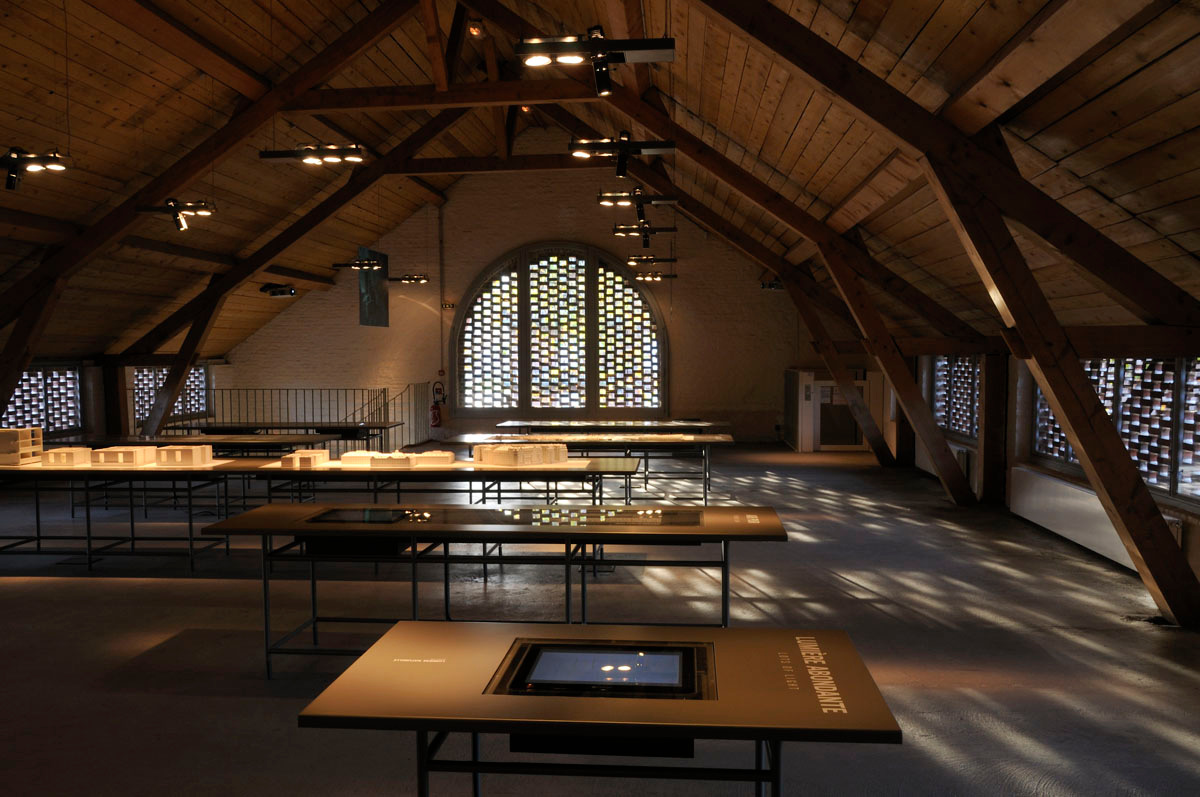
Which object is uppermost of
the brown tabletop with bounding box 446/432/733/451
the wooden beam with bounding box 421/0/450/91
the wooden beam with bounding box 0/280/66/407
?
the wooden beam with bounding box 421/0/450/91

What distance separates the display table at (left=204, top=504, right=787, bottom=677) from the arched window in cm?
1328

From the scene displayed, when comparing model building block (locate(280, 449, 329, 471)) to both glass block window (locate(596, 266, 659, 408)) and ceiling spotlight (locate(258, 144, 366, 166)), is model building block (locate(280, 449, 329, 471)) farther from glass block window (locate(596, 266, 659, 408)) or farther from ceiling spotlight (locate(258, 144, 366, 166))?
glass block window (locate(596, 266, 659, 408))

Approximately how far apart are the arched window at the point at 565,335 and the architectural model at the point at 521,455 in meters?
11.1

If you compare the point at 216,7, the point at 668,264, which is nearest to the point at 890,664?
the point at 216,7

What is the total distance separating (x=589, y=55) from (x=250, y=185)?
32.6 ft

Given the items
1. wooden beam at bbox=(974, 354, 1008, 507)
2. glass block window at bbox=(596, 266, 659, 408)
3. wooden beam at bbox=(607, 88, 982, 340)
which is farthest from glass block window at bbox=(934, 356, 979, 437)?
glass block window at bbox=(596, 266, 659, 408)

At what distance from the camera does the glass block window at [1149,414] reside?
299 inches

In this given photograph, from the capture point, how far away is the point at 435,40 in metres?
9.94

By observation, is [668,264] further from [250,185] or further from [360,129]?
[250,185]

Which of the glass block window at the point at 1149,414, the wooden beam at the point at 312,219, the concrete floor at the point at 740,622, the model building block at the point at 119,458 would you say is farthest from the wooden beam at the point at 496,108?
the glass block window at the point at 1149,414

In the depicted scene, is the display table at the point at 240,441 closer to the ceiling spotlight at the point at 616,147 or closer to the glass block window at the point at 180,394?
the glass block window at the point at 180,394

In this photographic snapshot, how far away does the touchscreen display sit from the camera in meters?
2.71

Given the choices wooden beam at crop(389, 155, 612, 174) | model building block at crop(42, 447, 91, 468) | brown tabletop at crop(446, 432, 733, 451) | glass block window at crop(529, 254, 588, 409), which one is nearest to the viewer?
model building block at crop(42, 447, 91, 468)

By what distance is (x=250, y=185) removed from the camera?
13.4m
